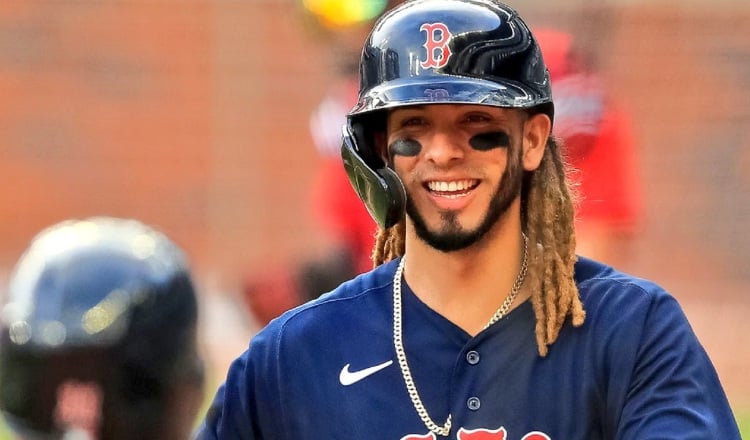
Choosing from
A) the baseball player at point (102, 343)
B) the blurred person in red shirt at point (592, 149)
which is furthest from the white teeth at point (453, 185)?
the blurred person in red shirt at point (592, 149)

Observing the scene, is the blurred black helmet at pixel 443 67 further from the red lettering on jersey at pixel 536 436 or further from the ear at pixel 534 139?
the red lettering on jersey at pixel 536 436

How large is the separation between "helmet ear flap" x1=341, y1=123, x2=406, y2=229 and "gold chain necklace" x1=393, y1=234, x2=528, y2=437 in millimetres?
156

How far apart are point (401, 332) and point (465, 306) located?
0.50ft

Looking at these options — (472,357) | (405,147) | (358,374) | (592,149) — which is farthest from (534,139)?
(592,149)

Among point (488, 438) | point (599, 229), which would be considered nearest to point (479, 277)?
point (488, 438)

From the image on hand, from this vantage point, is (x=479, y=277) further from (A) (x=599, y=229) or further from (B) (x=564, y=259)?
(A) (x=599, y=229)

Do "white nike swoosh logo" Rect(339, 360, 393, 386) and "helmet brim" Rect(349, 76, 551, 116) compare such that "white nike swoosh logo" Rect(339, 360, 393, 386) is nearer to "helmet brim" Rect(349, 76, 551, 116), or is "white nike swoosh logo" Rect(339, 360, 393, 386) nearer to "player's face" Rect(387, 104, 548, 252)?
"player's face" Rect(387, 104, 548, 252)

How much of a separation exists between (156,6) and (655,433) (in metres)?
10.5

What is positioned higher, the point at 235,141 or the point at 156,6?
the point at 156,6

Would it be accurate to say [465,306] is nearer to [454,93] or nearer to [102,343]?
[454,93]

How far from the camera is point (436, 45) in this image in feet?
11.0

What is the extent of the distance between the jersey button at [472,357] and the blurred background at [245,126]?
8.02 m

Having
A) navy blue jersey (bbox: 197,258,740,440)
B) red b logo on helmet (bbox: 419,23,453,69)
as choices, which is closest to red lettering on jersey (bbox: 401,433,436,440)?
navy blue jersey (bbox: 197,258,740,440)

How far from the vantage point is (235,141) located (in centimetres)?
1261
